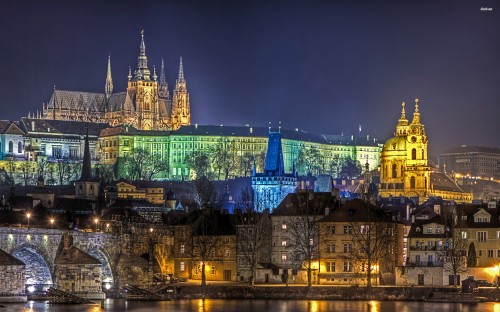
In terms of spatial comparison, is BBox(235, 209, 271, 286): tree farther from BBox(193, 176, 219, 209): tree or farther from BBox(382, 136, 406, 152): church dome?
BBox(382, 136, 406, 152): church dome

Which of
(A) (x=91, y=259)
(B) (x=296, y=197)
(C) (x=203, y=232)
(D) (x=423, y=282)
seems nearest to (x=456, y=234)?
(D) (x=423, y=282)

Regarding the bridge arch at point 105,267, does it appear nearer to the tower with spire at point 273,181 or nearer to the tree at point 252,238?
the tree at point 252,238

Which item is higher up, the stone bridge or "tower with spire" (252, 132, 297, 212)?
"tower with spire" (252, 132, 297, 212)

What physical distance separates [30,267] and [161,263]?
16.8 metres

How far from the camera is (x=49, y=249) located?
3196 inches

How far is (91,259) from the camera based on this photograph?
3302 inches

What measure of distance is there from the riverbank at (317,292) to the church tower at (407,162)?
3800 inches

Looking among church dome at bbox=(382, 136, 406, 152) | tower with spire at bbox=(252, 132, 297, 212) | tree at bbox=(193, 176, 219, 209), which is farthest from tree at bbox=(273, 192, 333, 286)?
church dome at bbox=(382, 136, 406, 152)

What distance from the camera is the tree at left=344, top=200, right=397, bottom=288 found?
9012 centimetres

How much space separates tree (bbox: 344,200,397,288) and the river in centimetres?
701

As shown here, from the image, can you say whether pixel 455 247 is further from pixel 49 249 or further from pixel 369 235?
pixel 49 249

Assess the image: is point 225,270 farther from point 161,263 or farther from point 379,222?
point 379,222

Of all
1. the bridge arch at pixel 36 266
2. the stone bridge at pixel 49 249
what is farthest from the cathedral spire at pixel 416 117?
the bridge arch at pixel 36 266

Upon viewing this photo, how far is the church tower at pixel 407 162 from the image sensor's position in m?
183
